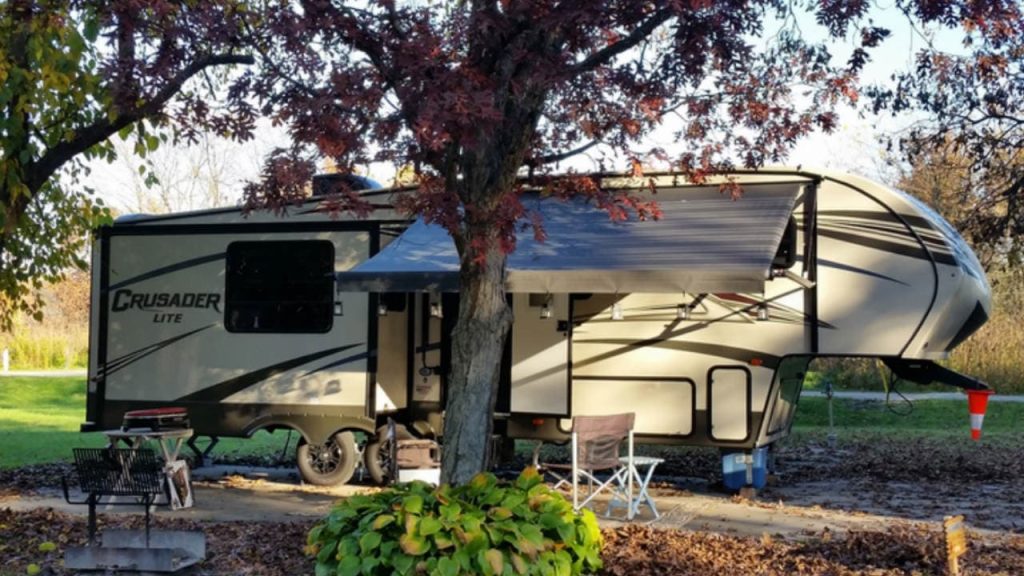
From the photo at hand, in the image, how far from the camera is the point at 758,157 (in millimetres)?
7125

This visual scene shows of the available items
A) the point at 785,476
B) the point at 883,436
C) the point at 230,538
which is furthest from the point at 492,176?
the point at 883,436

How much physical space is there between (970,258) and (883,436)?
281 inches

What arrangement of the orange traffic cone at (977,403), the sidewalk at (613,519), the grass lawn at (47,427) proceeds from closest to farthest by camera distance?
the sidewalk at (613,519), the orange traffic cone at (977,403), the grass lawn at (47,427)

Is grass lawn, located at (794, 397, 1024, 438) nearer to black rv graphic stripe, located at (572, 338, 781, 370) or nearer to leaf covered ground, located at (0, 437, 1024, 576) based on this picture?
leaf covered ground, located at (0, 437, 1024, 576)

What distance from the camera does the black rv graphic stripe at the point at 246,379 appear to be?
455 inches

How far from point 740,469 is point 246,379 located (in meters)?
5.02

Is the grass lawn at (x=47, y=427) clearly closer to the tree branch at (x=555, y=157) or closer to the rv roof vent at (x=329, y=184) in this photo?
the rv roof vent at (x=329, y=184)

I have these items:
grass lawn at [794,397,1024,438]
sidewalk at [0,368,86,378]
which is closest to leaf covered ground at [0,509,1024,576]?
grass lawn at [794,397,1024,438]

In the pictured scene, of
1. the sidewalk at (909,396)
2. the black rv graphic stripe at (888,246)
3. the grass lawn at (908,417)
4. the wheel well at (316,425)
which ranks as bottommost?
the grass lawn at (908,417)

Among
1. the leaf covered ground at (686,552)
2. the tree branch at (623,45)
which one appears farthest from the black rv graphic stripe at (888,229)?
the tree branch at (623,45)

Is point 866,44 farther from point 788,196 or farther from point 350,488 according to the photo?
point 350,488

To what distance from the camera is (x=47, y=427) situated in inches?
782

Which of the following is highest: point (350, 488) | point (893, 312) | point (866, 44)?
point (866, 44)

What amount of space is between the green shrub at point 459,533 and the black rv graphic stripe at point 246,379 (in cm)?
495
